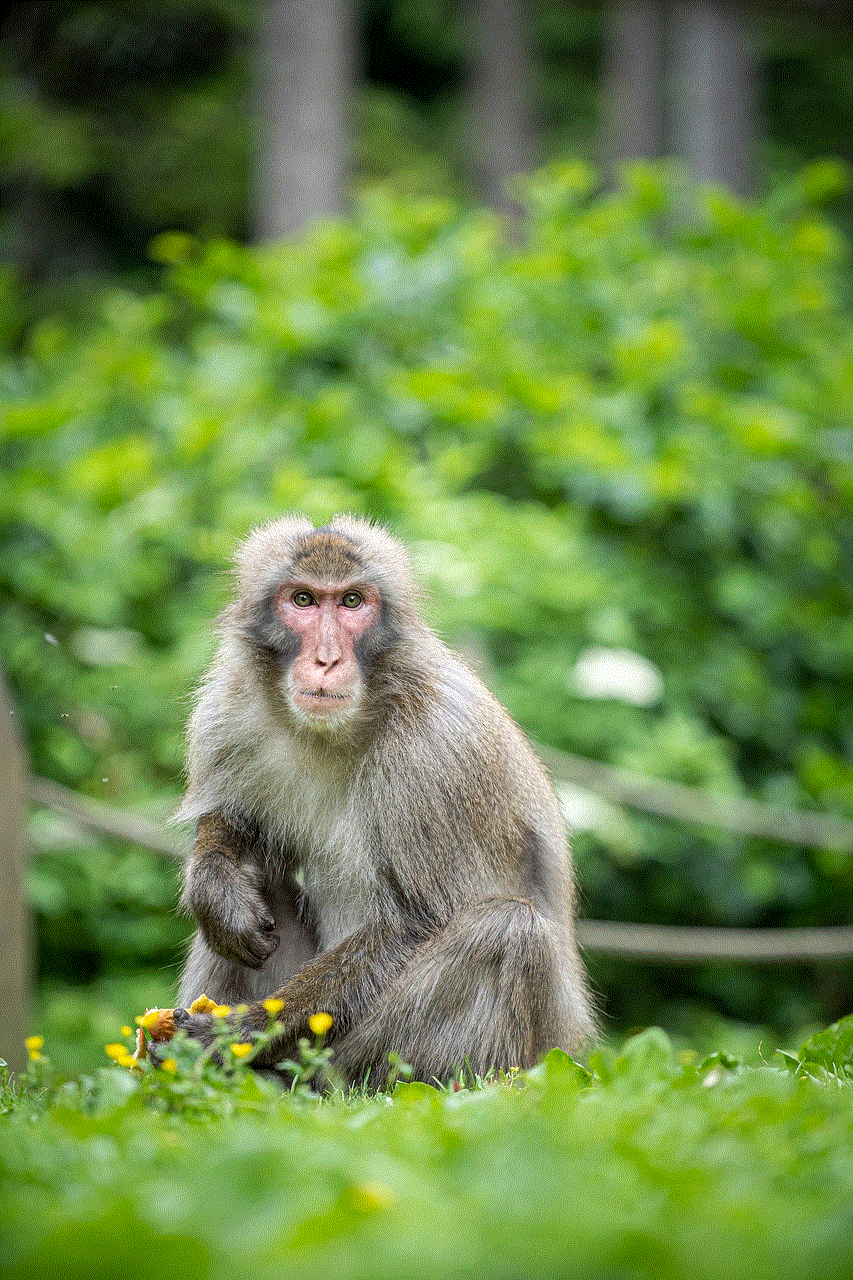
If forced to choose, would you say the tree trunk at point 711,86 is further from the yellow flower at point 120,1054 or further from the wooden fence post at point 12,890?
the yellow flower at point 120,1054

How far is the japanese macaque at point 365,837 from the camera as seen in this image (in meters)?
3.92

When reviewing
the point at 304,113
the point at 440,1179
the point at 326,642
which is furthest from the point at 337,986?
the point at 304,113

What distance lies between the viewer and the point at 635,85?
1672 cm

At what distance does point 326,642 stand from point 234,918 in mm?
823

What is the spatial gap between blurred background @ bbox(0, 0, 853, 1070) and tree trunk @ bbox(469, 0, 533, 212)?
22.9 ft

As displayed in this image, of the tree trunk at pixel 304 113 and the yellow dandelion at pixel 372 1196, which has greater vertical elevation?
the tree trunk at pixel 304 113

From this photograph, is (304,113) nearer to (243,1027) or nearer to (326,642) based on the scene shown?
(326,642)

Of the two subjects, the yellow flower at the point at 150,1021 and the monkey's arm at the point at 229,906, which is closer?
the yellow flower at the point at 150,1021

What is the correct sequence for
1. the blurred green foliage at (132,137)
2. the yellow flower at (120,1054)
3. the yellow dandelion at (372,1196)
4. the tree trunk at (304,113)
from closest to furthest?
the yellow dandelion at (372,1196) < the yellow flower at (120,1054) < the tree trunk at (304,113) < the blurred green foliage at (132,137)

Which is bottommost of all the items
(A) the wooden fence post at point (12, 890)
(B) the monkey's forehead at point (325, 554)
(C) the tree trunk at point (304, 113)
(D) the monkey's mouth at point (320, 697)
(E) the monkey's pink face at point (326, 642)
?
(A) the wooden fence post at point (12, 890)

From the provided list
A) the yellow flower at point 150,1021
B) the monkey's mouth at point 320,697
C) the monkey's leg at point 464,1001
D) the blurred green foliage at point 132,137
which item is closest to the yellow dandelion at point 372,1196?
the yellow flower at point 150,1021

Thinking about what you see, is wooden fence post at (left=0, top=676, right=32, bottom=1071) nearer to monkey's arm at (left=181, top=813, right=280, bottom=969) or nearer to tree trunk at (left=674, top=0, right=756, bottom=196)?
monkey's arm at (left=181, top=813, right=280, bottom=969)

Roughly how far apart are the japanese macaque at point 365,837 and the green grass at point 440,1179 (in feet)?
2.57

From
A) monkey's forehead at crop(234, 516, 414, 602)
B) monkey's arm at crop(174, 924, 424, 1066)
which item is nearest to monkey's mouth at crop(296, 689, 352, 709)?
monkey's forehead at crop(234, 516, 414, 602)
